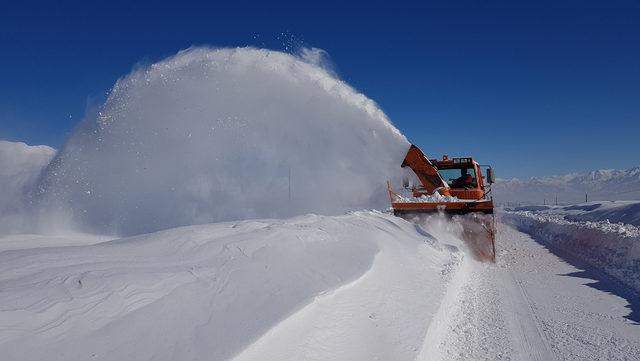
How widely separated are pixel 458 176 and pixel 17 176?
→ 1699 cm

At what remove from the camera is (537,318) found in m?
5.88

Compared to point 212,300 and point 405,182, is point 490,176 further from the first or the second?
point 212,300

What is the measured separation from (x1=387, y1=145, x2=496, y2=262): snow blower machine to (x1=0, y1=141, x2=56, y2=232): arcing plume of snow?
12587mm

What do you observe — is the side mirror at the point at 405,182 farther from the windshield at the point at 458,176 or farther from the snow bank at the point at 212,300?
the snow bank at the point at 212,300

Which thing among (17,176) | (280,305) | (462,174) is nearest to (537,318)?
(280,305)

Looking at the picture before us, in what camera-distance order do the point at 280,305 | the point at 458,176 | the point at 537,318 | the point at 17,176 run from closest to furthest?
the point at 280,305
the point at 537,318
the point at 458,176
the point at 17,176

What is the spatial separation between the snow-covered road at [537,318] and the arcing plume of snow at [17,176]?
44.9 feet

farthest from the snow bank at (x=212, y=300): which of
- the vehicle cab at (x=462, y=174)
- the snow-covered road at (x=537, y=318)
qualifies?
the vehicle cab at (x=462, y=174)

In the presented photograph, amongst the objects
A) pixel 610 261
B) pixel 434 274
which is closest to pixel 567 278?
pixel 610 261

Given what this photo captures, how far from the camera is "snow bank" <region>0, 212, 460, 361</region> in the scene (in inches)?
118

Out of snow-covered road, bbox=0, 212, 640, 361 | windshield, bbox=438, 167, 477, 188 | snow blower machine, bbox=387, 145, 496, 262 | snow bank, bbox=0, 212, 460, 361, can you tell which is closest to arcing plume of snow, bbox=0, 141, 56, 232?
snow-covered road, bbox=0, 212, 640, 361

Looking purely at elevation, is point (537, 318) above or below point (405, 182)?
below

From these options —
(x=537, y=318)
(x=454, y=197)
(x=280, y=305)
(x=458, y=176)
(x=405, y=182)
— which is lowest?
(x=537, y=318)

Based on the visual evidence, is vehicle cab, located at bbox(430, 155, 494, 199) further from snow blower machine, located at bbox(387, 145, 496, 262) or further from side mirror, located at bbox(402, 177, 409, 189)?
side mirror, located at bbox(402, 177, 409, 189)
